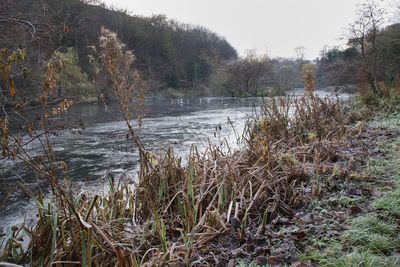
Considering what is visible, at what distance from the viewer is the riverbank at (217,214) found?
2535 millimetres

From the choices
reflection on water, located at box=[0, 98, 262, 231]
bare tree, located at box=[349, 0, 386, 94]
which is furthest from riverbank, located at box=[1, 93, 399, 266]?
bare tree, located at box=[349, 0, 386, 94]

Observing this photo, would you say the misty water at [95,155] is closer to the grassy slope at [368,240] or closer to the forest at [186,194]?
the forest at [186,194]

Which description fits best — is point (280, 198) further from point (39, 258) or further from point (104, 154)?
point (104, 154)

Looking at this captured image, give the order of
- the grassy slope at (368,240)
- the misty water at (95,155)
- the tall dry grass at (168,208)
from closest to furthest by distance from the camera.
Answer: the grassy slope at (368,240)
the tall dry grass at (168,208)
the misty water at (95,155)

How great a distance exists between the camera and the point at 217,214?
308 cm

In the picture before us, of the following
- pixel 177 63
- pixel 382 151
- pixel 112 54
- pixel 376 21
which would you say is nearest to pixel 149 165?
pixel 112 54

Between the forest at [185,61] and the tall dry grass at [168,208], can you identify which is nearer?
the tall dry grass at [168,208]

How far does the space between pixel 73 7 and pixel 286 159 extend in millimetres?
25102

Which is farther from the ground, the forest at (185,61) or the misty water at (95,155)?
the forest at (185,61)

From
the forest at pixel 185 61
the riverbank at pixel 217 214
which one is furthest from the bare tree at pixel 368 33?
the riverbank at pixel 217 214

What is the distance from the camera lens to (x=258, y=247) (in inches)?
103

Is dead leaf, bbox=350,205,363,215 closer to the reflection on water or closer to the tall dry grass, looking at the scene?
the tall dry grass

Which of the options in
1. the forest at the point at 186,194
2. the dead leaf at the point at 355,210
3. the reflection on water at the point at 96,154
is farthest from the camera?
the reflection on water at the point at 96,154

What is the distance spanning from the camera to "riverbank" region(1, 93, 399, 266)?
8.32ft
